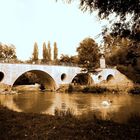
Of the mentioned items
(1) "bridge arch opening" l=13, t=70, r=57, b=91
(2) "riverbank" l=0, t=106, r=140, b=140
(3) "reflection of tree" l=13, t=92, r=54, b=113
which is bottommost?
(2) "riverbank" l=0, t=106, r=140, b=140

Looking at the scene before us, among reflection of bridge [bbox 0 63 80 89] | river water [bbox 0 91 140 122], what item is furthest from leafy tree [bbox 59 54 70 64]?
river water [bbox 0 91 140 122]

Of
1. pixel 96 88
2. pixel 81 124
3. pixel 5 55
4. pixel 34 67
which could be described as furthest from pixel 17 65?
pixel 81 124

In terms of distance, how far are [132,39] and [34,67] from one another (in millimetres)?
35223

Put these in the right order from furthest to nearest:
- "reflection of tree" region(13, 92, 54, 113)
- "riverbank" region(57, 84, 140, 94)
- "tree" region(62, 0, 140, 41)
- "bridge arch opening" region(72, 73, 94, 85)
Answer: "bridge arch opening" region(72, 73, 94, 85) → "riverbank" region(57, 84, 140, 94) → "reflection of tree" region(13, 92, 54, 113) → "tree" region(62, 0, 140, 41)

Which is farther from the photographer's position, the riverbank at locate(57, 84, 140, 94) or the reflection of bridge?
the reflection of bridge

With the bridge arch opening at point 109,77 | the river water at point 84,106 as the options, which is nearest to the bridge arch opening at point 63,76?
the bridge arch opening at point 109,77

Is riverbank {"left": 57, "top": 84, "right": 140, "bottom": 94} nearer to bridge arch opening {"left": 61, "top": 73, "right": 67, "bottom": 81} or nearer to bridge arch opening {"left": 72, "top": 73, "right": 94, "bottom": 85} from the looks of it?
bridge arch opening {"left": 61, "top": 73, "right": 67, "bottom": 81}

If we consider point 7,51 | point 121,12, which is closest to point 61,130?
point 121,12

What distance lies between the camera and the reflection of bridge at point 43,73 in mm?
38375

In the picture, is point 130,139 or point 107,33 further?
point 107,33

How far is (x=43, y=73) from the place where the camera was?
1778 inches

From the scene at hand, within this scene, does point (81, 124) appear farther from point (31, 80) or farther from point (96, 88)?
point (31, 80)

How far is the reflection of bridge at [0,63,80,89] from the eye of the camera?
38375 millimetres

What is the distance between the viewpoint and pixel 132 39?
744 cm
